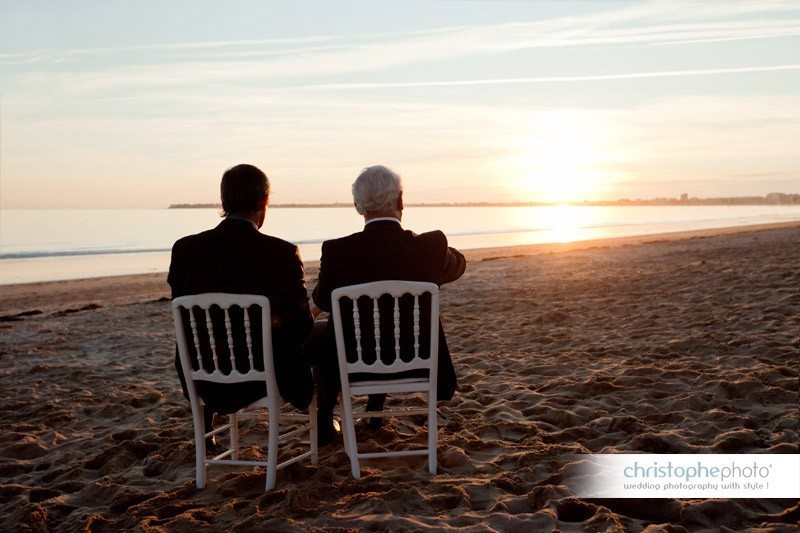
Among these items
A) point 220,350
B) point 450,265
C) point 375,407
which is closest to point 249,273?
point 220,350

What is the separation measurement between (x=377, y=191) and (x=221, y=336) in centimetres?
110

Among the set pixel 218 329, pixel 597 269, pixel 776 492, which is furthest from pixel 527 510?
pixel 597 269

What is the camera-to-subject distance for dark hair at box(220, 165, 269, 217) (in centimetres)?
355

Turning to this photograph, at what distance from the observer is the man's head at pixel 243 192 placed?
3551 millimetres

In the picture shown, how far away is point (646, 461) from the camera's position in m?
3.63

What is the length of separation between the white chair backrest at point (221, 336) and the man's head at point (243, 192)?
1.63 feet

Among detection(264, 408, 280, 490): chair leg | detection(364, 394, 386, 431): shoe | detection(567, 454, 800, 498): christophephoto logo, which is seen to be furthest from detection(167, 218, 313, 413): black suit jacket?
detection(567, 454, 800, 498): christophephoto logo

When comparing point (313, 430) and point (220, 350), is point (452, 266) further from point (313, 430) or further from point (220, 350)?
point (220, 350)

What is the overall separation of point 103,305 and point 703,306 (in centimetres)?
971

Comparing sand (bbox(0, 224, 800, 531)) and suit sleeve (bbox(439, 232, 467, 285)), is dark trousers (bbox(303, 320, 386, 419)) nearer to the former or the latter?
sand (bbox(0, 224, 800, 531))

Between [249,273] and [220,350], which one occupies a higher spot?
[249,273]

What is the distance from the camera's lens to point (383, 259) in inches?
142

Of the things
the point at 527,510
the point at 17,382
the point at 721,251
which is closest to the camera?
the point at 527,510

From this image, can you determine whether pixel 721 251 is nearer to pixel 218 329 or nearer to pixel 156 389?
pixel 156 389
